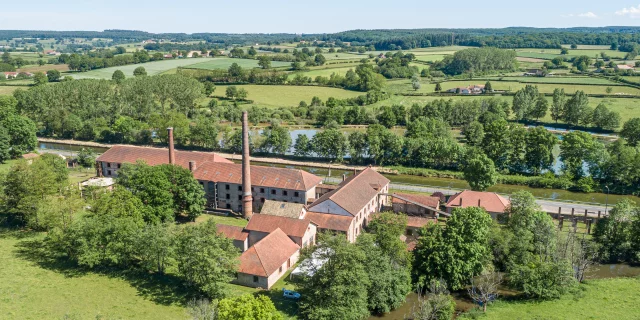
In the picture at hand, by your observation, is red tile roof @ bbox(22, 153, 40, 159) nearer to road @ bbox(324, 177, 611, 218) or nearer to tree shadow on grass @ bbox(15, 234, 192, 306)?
tree shadow on grass @ bbox(15, 234, 192, 306)

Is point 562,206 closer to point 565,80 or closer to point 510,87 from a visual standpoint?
point 510,87

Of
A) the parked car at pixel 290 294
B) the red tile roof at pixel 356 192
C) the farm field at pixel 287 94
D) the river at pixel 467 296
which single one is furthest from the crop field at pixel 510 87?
the parked car at pixel 290 294

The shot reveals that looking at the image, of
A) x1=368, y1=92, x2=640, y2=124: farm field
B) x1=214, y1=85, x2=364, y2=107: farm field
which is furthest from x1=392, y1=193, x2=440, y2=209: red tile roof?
x1=214, y1=85, x2=364, y2=107: farm field

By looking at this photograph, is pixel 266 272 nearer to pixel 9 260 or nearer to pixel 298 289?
pixel 298 289

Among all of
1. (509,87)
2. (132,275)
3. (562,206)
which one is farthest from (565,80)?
(132,275)

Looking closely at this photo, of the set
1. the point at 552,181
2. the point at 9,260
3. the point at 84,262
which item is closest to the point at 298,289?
the point at 84,262

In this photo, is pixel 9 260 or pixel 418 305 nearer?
pixel 418 305
